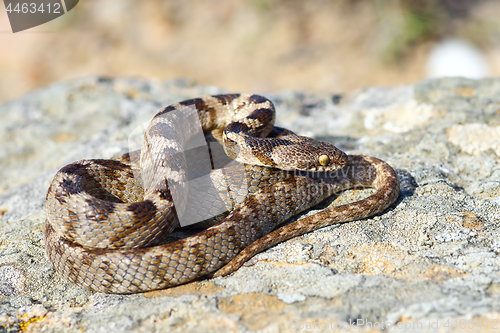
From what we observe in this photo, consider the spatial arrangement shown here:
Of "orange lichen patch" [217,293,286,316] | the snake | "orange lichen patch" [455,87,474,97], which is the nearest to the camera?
"orange lichen patch" [217,293,286,316]

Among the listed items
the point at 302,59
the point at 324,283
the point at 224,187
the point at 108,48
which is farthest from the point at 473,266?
the point at 108,48

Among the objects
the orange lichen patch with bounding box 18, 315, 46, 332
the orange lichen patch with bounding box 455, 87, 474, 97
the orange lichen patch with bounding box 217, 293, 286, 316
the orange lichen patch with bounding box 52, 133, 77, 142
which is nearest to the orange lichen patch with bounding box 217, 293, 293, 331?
the orange lichen patch with bounding box 217, 293, 286, 316

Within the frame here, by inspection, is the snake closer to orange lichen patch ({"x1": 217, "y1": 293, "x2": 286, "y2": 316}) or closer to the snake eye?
the snake eye

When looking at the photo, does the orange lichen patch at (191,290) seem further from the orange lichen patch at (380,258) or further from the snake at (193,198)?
the orange lichen patch at (380,258)

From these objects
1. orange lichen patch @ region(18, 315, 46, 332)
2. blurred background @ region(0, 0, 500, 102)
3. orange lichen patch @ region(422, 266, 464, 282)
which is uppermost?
blurred background @ region(0, 0, 500, 102)

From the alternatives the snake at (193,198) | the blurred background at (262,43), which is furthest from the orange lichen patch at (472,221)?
the blurred background at (262,43)

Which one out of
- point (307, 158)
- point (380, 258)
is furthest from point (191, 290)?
point (307, 158)

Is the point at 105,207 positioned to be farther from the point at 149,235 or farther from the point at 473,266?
the point at 473,266
